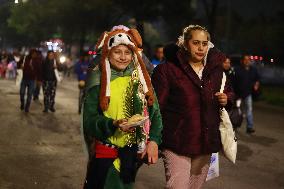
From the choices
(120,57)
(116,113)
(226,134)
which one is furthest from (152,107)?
(226,134)

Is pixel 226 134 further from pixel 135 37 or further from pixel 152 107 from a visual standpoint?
pixel 135 37

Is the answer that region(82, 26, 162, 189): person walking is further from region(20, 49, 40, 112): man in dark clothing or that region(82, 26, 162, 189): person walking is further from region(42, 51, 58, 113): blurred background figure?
region(20, 49, 40, 112): man in dark clothing

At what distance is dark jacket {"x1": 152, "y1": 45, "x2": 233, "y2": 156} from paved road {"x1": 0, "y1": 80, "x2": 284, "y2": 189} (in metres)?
2.66

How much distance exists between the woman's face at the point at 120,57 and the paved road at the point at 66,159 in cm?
337

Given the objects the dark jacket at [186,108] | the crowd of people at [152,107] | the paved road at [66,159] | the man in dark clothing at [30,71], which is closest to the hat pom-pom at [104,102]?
the crowd of people at [152,107]

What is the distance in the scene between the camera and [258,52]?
5241 cm

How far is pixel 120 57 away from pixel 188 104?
835 millimetres

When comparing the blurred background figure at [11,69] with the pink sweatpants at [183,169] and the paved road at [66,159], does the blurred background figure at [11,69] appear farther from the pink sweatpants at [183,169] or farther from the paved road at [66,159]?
the pink sweatpants at [183,169]

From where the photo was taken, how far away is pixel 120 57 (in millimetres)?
3818

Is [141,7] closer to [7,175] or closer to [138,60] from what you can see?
[7,175]

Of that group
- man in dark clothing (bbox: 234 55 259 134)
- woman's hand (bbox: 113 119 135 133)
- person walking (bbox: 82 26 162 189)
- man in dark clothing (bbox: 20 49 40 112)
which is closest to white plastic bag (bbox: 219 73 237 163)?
person walking (bbox: 82 26 162 189)

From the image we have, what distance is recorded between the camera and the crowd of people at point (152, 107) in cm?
374

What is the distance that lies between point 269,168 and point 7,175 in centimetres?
390

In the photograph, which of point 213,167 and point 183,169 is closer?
point 183,169
